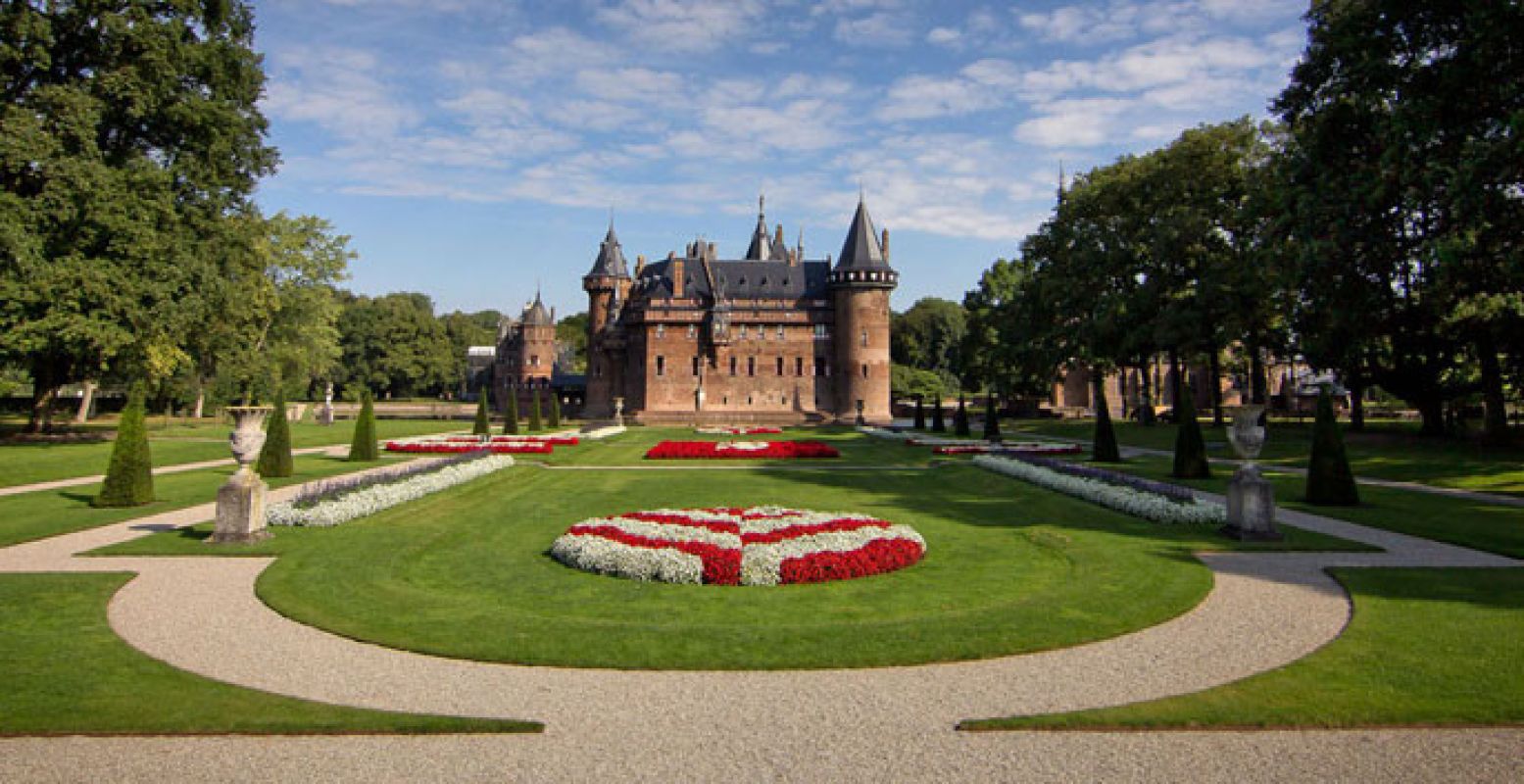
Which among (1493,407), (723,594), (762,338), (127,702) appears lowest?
(723,594)

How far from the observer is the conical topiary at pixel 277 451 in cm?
2281

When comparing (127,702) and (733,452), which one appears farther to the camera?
(733,452)

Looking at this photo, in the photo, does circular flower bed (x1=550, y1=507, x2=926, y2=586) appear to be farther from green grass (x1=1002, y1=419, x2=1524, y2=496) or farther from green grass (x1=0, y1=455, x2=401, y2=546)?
green grass (x1=1002, y1=419, x2=1524, y2=496)

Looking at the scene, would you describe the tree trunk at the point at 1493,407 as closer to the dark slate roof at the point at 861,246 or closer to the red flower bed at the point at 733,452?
the red flower bed at the point at 733,452

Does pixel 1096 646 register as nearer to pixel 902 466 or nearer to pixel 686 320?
pixel 902 466

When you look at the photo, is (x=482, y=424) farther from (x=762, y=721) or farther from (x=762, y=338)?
(x=762, y=721)

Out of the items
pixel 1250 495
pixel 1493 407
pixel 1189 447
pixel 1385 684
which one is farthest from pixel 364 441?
pixel 1493 407

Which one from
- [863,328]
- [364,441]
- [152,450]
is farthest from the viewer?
[863,328]

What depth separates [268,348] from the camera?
5688cm

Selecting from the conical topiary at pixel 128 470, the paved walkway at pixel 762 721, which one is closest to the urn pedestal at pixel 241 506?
the paved walkway at pixel 762 721

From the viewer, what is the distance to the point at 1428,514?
16016 mm

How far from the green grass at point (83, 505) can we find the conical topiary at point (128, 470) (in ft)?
0.88

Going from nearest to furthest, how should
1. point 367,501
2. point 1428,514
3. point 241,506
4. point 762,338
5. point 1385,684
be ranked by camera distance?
1. point 1385,684
2. point 241,506
3. point 367,501
4. point 1428,514
5. point 762,338

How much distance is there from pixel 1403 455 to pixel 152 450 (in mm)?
41598
